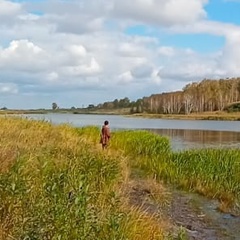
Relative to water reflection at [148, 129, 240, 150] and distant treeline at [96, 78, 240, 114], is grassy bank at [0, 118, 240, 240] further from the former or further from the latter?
distant treeline at [96, 78, 240, 114]

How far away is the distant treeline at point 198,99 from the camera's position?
5492 inches

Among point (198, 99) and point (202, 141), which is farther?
point (198, 99)

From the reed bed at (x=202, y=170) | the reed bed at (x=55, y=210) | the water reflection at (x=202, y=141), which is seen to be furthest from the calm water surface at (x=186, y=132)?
the reed bed at (x=55, y=210)

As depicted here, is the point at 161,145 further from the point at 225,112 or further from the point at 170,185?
the point at 225,112

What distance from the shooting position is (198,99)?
140m

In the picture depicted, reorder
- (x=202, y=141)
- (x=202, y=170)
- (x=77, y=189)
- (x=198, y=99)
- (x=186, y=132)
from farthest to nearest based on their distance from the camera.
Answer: (x=198, y=99)
(x=186, y=132)
(x=202, y=141)
(x=202, y=170)
(x=77, y=189)

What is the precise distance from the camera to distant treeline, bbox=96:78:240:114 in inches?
5492

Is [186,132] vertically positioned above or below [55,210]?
below

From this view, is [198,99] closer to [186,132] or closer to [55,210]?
[186,132]

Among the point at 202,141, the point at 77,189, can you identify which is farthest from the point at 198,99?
the point at 77,189

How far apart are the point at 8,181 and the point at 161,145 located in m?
16.9

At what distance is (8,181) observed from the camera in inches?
265

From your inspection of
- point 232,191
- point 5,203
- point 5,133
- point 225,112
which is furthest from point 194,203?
point 225,112

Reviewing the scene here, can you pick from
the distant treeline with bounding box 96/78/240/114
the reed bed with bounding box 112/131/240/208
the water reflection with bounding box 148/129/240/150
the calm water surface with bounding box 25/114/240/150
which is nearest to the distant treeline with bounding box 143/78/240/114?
the distant treeline with bounding box 96/78/240/114
